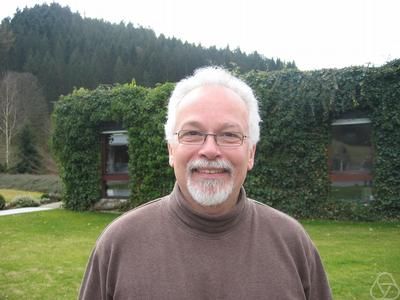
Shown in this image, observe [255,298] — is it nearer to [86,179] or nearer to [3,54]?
[86,179]

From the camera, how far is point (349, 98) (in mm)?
10000

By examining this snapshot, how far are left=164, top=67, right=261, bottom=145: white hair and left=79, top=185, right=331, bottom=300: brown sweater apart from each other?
0.98ft

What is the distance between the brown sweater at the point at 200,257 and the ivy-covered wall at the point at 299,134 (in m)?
8.87

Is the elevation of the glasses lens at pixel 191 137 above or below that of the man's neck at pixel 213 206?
above

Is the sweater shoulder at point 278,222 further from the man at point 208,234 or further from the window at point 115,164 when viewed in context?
the window at point 115,164

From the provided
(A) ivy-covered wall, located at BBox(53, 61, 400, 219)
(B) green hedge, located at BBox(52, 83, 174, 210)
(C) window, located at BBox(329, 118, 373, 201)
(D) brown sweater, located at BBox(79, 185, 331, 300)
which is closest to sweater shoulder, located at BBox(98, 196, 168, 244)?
(D) brown sweater, located at BBox(79, 185, 331, 300)

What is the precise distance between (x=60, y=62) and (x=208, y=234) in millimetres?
51185

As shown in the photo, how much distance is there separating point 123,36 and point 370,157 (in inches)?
2126

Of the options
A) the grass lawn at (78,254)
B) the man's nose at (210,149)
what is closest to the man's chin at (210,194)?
the man's nose at (210,149)

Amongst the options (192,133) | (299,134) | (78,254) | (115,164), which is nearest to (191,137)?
(192,133)

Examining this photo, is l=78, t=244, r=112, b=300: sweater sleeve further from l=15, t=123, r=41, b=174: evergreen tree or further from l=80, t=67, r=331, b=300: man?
l=15, t=123, r=41, b=174: evergreen tree

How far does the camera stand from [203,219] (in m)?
1.69

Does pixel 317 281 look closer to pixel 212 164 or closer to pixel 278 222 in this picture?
pixel 278 222

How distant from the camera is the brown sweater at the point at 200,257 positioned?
5.26 feet
